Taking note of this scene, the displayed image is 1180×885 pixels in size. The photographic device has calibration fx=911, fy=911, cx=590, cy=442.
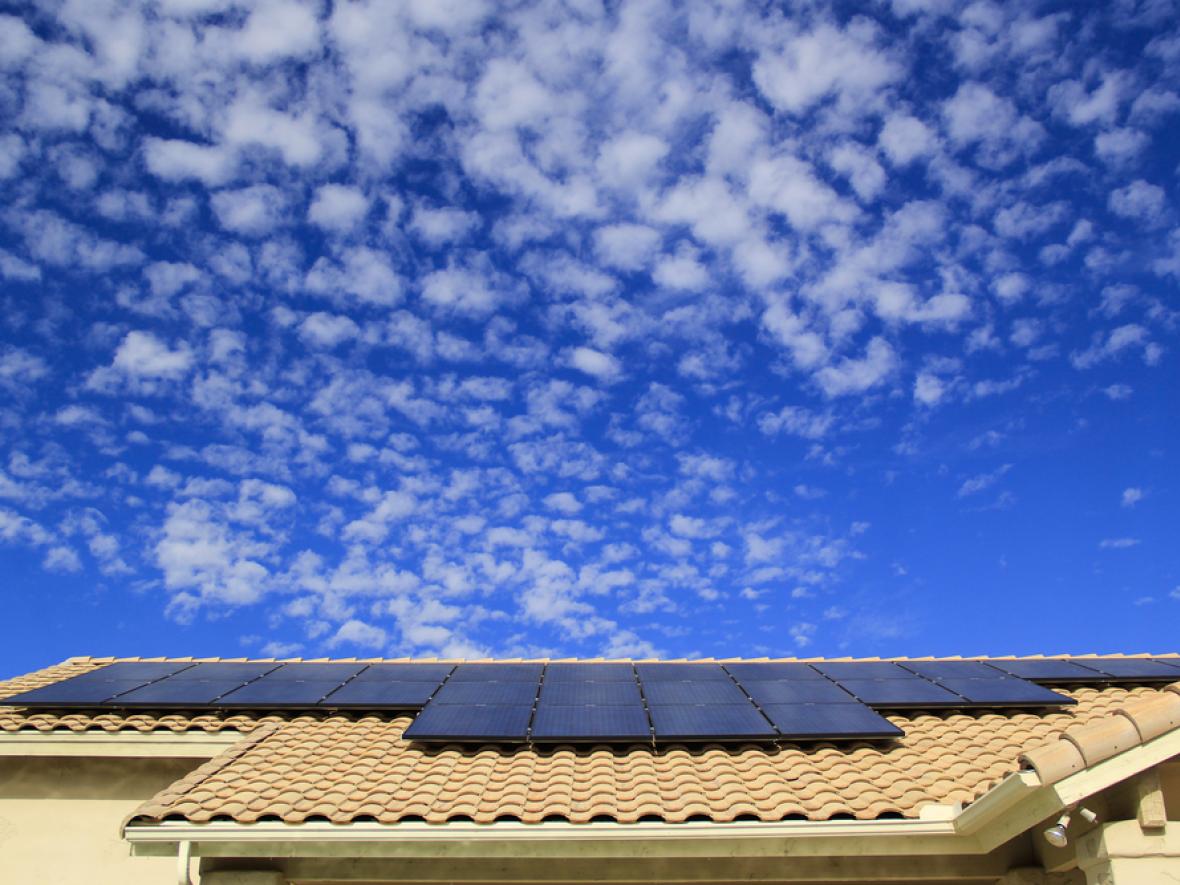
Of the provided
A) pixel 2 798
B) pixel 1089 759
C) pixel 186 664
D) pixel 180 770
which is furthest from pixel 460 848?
pixel 186 664

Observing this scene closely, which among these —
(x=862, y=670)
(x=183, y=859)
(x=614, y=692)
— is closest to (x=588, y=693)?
(x=614, y=692)

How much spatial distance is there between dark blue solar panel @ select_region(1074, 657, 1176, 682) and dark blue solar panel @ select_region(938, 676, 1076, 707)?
4.13ft

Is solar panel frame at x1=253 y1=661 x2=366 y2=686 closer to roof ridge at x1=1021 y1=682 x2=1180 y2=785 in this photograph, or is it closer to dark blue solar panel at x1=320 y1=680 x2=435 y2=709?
dark blue solar panel at x1=320 y1=680 x2=435 y2=709

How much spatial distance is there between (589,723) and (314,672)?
459 centimetres

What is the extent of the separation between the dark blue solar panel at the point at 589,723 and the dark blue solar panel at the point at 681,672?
1.43 m

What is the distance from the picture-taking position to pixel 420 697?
11.1 meters

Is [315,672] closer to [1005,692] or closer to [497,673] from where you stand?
[497,673]

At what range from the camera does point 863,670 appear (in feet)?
40.0

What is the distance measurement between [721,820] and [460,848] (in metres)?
2.21

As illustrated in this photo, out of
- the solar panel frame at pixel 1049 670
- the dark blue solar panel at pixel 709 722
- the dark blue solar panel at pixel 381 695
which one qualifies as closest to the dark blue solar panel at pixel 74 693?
the dark blue solar panel at pixel 381 695

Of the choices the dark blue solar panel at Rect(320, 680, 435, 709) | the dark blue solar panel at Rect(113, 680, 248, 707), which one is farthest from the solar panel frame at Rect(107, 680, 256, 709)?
the dark blue solar panel at Rect(320, 680, 435, 709)

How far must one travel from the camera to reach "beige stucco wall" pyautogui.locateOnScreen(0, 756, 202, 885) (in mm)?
9539

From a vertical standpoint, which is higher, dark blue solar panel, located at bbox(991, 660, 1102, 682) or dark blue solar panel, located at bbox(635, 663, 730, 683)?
dark blue solar panel, located at bbox(635, 663, 730, 683)

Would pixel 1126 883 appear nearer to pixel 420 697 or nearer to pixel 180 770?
pixel 420 697
